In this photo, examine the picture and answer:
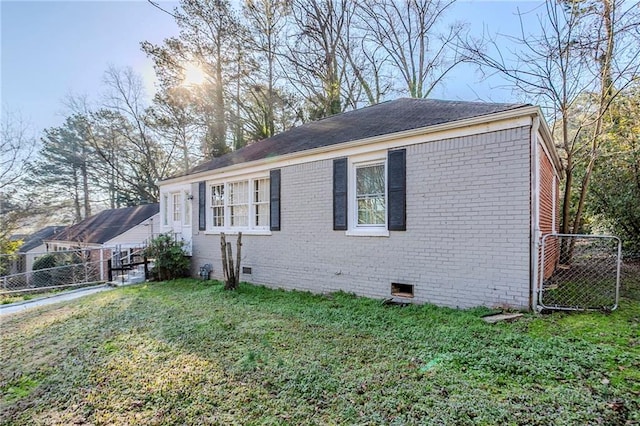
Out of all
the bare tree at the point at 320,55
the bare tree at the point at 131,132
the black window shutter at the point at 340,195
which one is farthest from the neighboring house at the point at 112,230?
the black window shutter at the point at 340,195

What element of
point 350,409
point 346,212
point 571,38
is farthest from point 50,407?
point 571,38

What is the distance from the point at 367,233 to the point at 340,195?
1.04 m

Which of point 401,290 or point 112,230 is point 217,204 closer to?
point 401,290

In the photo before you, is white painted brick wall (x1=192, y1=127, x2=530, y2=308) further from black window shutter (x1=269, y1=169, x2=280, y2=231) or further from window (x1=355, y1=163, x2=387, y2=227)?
black window shutter (x1=269, y1=169, x2=280, y2=231)

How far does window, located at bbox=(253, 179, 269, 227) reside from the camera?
8.59 m

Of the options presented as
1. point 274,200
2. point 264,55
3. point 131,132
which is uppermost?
point 264,55

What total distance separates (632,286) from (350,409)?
7.63m

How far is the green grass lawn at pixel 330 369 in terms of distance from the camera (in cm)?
256

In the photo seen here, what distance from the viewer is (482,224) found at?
5.08m

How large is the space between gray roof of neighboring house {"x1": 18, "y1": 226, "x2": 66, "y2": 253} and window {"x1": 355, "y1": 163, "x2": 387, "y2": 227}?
87.0ft

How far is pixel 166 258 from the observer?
1000cm

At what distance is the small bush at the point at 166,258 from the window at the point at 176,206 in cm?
151

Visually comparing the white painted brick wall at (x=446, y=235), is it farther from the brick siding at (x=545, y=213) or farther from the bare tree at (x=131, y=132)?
the bare tree at (x=131, y=132)

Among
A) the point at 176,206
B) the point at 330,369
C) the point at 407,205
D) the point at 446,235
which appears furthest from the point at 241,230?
the point at 330,369
